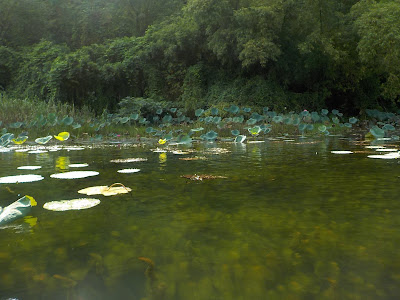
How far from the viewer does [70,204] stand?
1.51 metres

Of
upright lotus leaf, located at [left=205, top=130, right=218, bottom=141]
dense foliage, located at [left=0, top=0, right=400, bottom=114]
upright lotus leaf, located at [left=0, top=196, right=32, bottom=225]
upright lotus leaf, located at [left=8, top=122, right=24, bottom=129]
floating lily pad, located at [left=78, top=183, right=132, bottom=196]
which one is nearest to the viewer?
upright lotus leaf, located at [left=0, top=196, right=32, bottom=225]

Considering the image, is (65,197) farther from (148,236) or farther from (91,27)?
(91,27)

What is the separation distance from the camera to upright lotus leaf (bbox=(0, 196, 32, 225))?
126 cm

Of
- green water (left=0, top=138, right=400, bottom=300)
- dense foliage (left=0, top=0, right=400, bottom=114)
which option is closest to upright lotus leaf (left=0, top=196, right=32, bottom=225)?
green water (left=0, top=138, right=400, bottom=300)

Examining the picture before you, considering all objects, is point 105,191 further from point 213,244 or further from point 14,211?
point 213,244

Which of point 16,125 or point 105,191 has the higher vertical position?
point 16,125

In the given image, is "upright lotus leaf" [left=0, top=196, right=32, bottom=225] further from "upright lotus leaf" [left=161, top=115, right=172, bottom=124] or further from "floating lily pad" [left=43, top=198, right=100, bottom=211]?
"upright lotus leaf" [left=161, top=115, right=172, bottom=124]

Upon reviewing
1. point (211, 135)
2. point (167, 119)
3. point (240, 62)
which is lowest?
point (211, 135)

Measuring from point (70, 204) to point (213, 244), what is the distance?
0.73m

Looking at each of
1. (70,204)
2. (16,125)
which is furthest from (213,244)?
(16,125)

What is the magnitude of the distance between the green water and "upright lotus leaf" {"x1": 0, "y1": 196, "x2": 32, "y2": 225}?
0.03 meters

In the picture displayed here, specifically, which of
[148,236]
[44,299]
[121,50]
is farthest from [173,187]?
[121,50]

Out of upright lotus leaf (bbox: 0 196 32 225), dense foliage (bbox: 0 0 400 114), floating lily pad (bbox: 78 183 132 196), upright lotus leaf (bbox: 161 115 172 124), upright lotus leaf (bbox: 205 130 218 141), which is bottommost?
upright lotus leaf (bbox: 205 130 218 141)

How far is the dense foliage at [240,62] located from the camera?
441 inches
